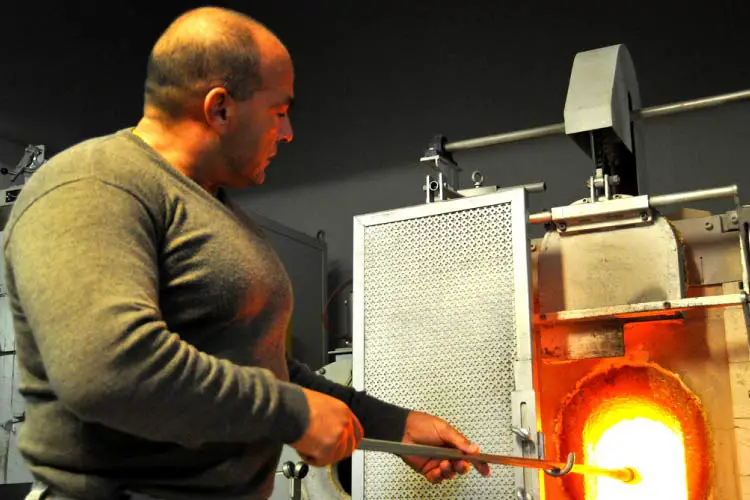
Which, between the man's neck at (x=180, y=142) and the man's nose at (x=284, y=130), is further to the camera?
the man's nose at (x=284, y=130)

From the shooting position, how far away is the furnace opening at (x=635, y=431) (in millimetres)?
1875

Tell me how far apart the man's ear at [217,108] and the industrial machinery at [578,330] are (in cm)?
98

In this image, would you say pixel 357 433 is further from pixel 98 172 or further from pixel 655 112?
pixel 655 112

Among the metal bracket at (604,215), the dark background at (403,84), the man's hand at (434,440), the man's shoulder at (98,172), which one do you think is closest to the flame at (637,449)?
the metal bracket at (604,215)

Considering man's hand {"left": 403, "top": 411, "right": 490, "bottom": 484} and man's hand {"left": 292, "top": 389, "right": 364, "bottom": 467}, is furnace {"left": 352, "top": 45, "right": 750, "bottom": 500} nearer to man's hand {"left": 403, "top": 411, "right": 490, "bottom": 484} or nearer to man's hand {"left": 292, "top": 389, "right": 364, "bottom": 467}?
man's hand {"left": 403, "top": 411, "right": 490, "bottom": 484}

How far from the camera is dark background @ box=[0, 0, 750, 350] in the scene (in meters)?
2.78

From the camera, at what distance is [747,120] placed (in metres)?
2.70

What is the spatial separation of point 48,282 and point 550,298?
1.35m

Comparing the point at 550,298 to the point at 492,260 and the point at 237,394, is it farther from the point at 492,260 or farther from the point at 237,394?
the point at 237,394

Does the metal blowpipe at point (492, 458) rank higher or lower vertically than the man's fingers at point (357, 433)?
lower

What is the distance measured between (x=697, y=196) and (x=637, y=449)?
0.62 metres

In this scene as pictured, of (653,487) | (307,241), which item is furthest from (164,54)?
(307,241)

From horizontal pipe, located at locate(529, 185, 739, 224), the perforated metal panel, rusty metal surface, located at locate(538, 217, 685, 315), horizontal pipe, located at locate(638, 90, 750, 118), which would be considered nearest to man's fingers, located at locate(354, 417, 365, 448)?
the perforated metal panel

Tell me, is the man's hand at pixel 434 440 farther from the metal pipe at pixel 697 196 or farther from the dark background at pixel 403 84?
the dark background at pixel 403 84
